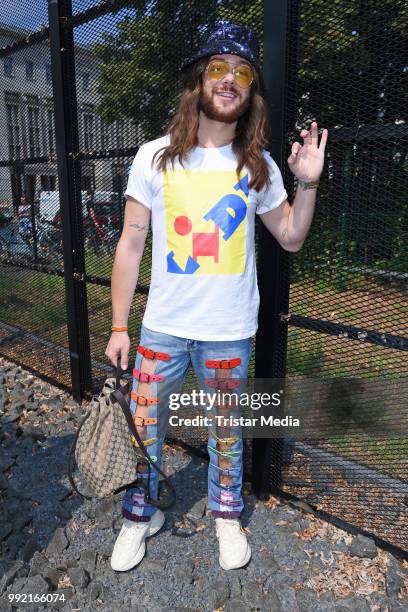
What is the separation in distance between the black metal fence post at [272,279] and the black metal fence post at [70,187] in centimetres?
164

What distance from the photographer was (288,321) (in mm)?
2438

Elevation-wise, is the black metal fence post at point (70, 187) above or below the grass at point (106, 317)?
above

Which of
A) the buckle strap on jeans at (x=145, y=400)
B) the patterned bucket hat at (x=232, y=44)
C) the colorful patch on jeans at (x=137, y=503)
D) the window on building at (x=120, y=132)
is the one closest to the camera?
the patterned bucket hat at (x=232, y=44)

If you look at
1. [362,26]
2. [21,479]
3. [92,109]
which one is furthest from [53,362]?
[362,26]

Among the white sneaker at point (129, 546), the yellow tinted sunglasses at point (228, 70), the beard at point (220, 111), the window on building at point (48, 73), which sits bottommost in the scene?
the white sneaker at point (129, 546)

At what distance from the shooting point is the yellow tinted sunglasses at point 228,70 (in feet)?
6.31

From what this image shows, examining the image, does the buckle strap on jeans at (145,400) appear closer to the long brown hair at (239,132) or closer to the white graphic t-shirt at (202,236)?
the white graphic t-shirt at (202,236)

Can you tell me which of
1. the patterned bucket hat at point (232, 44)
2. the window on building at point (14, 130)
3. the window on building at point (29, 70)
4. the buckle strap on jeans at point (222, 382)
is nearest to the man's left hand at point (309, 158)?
the patterned bucket hat at point (232, 44)

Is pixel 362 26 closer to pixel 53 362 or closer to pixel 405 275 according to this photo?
pixel 405 275

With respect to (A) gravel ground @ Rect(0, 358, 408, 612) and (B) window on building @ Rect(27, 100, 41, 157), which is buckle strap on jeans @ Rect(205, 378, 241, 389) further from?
(B) window on building @ Rect(27, 100, 41, 157)

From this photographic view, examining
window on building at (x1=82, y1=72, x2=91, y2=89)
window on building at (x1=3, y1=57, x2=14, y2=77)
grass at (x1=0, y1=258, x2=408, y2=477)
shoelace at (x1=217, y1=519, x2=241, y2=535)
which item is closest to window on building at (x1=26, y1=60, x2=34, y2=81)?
window on building at (x1=3, y1=57, x2=14, y2=77)

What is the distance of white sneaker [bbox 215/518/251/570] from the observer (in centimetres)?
229

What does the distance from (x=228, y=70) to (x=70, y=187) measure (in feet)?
6.03

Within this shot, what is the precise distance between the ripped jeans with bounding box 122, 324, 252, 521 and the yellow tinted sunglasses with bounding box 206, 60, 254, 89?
1.08 meters
